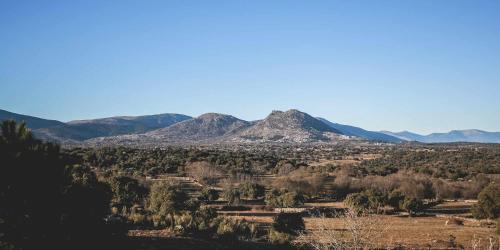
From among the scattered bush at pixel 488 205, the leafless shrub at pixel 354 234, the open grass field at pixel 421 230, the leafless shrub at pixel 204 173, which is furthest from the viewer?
the leafless shrub at pixel 204 173

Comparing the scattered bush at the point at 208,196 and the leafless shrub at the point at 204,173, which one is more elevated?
the leafless shrub at the point at 204,173

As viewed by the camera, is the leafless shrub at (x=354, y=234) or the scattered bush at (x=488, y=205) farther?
the scattered bush at (x=488, y=205)

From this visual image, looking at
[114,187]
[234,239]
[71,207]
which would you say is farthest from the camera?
[114,187]

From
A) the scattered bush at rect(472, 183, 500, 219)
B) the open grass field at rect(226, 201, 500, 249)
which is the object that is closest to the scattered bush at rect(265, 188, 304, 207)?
the open grass field at rect(226, 201, 500, 249)

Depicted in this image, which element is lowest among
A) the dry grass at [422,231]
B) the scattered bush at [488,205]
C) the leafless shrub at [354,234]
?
the dry grass at [422,231]

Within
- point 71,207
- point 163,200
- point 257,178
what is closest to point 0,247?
point 71,207

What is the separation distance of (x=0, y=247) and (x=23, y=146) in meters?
3.17

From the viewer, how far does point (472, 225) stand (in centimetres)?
3691

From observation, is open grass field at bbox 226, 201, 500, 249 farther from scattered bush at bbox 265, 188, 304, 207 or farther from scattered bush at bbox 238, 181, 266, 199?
scattered bush at bbox 238, 181, 266, 199

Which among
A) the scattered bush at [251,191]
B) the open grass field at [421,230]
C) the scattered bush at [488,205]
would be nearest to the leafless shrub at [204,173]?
the scattered bush at [251,191]

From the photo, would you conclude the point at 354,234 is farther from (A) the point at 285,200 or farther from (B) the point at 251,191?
(B) the point at 251,191

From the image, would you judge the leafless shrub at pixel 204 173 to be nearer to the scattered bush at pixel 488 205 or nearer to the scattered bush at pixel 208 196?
the scattered bush at pixel 208 196

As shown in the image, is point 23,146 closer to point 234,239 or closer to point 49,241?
point 49,241

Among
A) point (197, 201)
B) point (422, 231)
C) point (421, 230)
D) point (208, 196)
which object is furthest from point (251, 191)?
point (422, 231)
